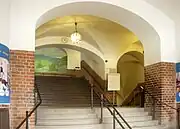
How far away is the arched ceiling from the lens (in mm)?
A: 12664

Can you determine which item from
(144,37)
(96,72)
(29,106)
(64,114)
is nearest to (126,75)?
(96,72)

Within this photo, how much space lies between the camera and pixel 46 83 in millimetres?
14000

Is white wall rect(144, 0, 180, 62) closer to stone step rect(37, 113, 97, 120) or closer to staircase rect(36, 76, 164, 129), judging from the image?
staircase rect(36, 76, 164, 129)

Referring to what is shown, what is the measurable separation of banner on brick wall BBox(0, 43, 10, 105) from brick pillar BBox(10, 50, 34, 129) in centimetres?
38

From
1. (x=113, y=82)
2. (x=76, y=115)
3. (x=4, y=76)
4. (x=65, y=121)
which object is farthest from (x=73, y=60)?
(x=4, y=76)

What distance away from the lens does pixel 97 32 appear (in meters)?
13.7

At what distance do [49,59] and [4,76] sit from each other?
1337 cm

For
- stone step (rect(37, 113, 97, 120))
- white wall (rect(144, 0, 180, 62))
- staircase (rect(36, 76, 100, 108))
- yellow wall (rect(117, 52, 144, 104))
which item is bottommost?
stone step (rect(37, 113, 97, 120))

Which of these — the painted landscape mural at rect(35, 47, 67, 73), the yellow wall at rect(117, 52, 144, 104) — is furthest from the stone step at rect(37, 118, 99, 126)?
the painted landscape mural at rect(35, 47, 67, 73)

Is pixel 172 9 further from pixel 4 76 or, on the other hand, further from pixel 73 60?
pixel 73 60

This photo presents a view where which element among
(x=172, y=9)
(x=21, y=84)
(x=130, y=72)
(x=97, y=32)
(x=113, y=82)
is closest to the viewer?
(x=21, y=84)

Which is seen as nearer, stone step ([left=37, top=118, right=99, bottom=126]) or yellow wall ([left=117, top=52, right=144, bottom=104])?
stone step ([left=37, top=118, right=99, bottom=126])

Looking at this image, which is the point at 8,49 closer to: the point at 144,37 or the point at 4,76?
the point at 4,76

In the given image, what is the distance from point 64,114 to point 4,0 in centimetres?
347
